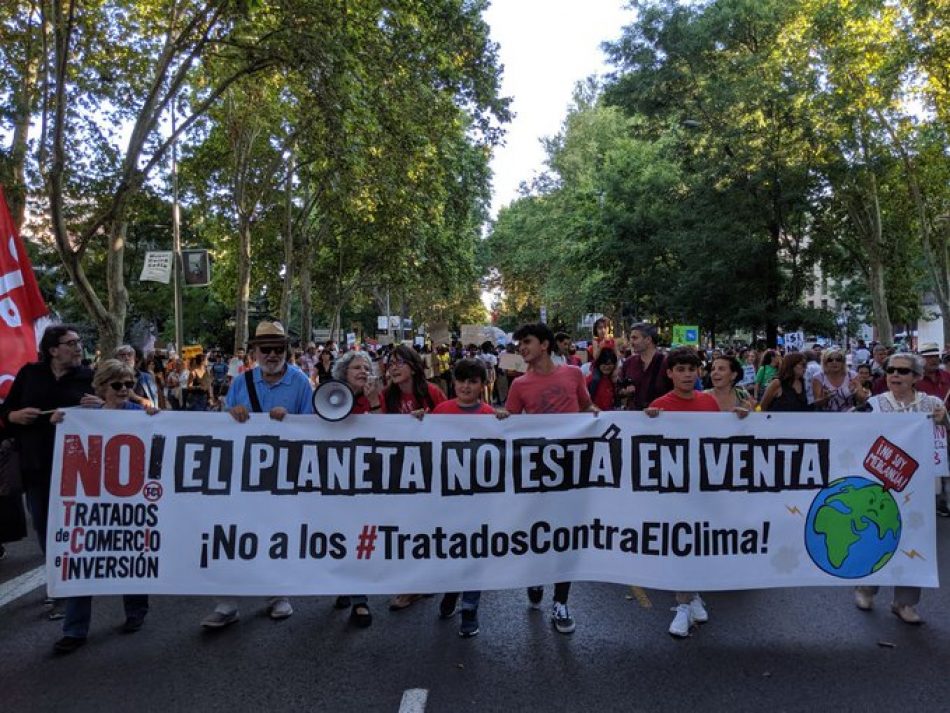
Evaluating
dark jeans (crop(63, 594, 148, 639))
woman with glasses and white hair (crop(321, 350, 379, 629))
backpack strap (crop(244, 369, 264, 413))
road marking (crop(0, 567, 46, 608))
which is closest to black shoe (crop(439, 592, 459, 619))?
woman with glasses and white hair (crop(321, 350, 379, 629))

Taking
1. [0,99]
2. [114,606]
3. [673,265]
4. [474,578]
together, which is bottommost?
[114,606]

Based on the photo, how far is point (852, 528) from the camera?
15.1 ft

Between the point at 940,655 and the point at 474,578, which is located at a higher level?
the point at 474,578

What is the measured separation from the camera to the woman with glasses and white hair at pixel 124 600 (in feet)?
14.8

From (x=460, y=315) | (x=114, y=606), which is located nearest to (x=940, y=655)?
(x=114, y=606)

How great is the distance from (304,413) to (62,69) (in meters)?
9.37

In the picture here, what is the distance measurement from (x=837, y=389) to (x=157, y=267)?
18.7m

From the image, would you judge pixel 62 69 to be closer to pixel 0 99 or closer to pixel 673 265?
pixel 0 99

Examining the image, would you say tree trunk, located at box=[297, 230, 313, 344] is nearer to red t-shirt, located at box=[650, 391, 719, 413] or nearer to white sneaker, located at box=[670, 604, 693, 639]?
red t-shirt, located at box=[650, 391, 719, 413]

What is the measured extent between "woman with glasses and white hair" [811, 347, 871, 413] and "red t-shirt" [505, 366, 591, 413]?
12.0ft

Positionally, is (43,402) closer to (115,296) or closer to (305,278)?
(115,296)

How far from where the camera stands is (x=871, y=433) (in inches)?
187

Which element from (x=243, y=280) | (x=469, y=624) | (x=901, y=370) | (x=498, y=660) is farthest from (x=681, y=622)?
(x=243, y=280)

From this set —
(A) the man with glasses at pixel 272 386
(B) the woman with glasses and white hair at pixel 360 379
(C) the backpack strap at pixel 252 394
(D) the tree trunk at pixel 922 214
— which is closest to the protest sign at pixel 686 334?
(D) the tree trunk at pixel 922 214
